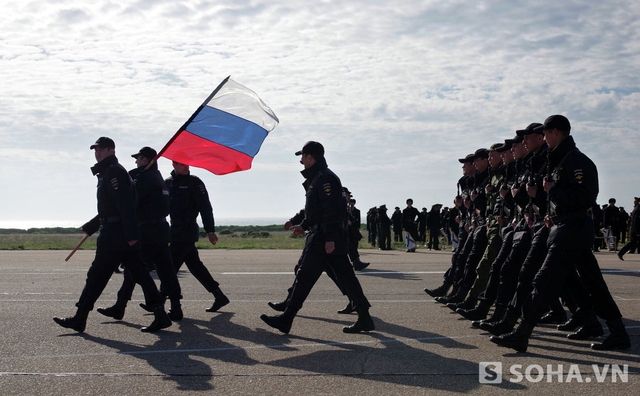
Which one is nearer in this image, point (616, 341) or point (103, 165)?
point (616, 341)

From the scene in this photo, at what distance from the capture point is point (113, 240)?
792 cm

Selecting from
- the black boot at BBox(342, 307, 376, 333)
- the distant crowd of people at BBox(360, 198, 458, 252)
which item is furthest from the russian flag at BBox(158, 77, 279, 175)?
the distant crowd of people at BBox(360, 198, 458, 252)

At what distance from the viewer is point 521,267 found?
7.36 m

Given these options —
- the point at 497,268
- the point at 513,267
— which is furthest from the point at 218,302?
the point at 513,267

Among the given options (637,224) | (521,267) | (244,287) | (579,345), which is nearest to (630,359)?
(579,345)

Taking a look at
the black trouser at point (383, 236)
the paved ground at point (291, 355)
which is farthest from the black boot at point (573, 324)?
the black trouser at point (383, 236)

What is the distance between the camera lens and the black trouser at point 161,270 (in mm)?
8609

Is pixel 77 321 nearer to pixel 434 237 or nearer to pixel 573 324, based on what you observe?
pixel 573 324

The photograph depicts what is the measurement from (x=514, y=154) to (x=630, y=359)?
266 centimetres

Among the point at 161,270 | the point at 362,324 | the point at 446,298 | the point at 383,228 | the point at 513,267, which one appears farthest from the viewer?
the point at 383,228

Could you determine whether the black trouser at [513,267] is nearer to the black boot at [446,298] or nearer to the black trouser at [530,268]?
the black trouser at [530,268]

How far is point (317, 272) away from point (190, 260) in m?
2.41

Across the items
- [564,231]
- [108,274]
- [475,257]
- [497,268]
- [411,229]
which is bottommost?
[108,274]

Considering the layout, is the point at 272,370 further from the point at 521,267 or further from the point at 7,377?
the point at 521,267
